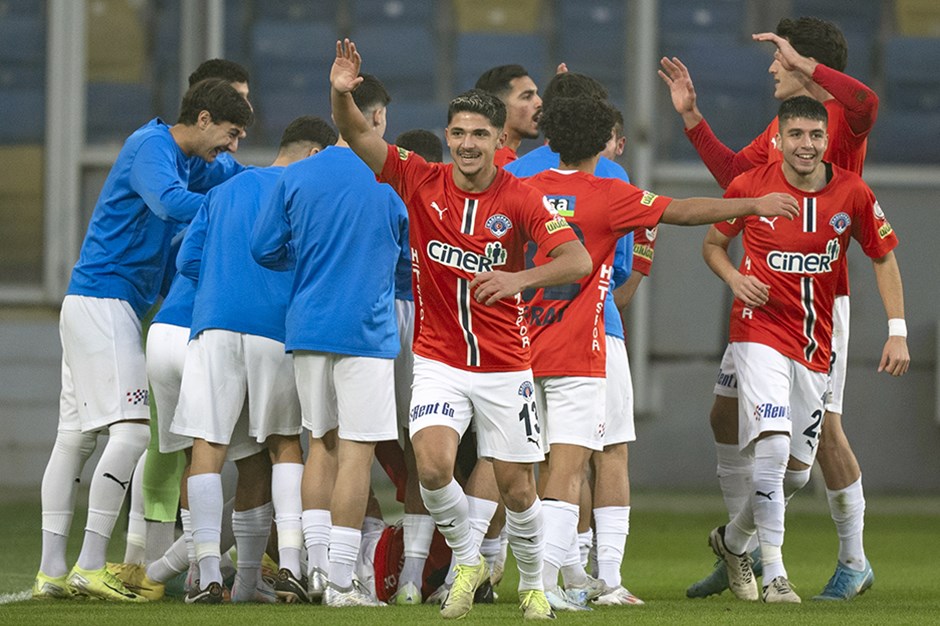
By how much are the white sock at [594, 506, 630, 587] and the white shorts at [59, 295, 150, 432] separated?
6.21ft

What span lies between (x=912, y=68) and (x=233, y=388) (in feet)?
28.0

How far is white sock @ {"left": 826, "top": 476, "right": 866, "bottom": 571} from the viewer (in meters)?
6.72

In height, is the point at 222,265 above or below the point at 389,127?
below

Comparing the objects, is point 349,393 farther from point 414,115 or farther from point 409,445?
point 414,115

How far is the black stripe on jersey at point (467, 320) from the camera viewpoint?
5598 millimetres

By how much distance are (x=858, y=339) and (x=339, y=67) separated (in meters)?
8.20

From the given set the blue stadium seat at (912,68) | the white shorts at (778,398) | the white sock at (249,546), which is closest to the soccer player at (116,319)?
the white sock at (249,546)

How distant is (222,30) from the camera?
525 inches

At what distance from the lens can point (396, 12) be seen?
44.2ft

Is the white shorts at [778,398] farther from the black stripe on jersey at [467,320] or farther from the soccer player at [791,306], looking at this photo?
the black stripe on jersey at [467,320]

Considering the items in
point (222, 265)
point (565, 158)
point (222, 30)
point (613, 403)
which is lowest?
point (613, 403)

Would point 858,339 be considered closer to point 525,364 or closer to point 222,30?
point 222,30

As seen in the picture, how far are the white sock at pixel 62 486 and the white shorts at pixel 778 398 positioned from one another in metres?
2.65

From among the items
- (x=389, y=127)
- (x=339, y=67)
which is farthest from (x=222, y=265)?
(x=389, y=127)
